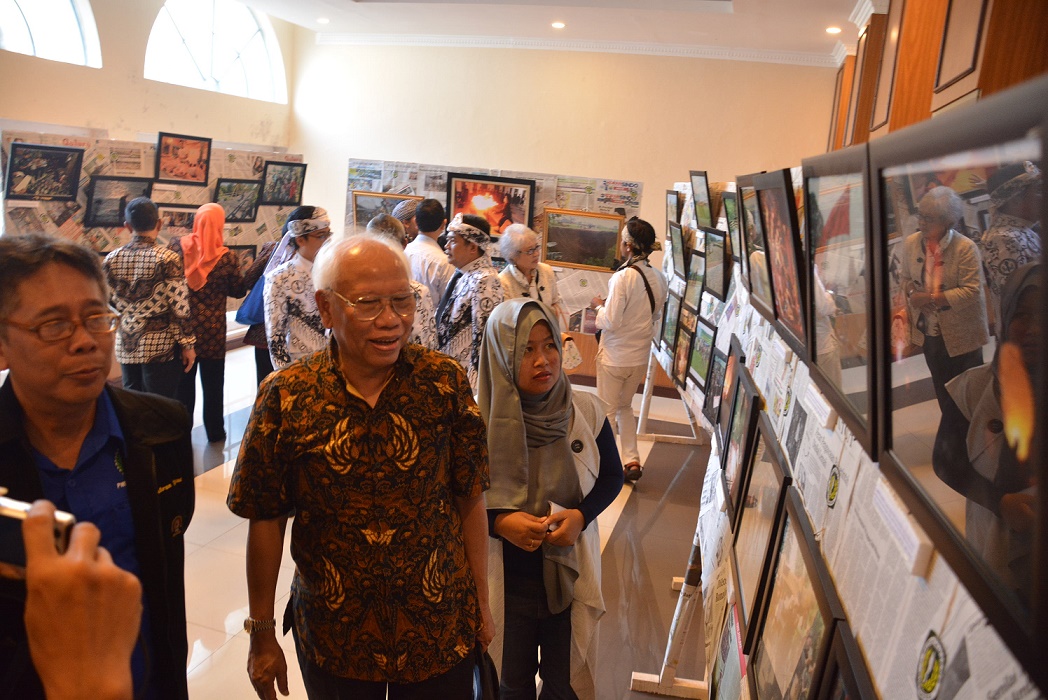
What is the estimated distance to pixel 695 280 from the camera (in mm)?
5066

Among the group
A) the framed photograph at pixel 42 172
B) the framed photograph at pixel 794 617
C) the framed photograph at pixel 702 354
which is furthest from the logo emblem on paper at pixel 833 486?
the framed photograph at pixel 42 172

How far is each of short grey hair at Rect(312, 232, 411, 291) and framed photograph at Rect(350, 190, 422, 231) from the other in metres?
7.16

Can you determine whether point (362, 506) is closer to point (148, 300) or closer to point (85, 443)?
point (85, 443)

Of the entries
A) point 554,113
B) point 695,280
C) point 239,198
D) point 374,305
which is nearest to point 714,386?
point 695,280

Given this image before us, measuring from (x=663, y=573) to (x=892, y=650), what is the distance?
3.59 m

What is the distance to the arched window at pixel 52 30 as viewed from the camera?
7.08m

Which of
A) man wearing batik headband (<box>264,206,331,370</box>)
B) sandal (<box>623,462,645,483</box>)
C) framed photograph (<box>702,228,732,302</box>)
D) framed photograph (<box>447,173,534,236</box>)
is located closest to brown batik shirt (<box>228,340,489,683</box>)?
man wearing batik headband (<box>264,206,331,370</box>)

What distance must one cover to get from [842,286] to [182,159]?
686cm

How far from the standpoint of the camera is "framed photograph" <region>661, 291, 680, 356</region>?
5.77 m

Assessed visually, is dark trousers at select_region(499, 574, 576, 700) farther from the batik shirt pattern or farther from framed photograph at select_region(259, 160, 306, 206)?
framed photograph at select_region(259, 160, 306, 206)

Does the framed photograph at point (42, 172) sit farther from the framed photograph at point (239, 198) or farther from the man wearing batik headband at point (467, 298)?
the man wearing batik headband at point (467, 298)

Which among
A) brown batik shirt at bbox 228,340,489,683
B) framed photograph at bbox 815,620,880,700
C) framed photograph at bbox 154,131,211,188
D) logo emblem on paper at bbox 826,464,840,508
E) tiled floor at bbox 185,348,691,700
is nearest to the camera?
framed photograph at bbox 815,620,880,700

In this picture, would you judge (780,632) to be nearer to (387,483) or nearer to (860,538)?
(860,538)

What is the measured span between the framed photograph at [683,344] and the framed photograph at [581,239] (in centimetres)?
289
